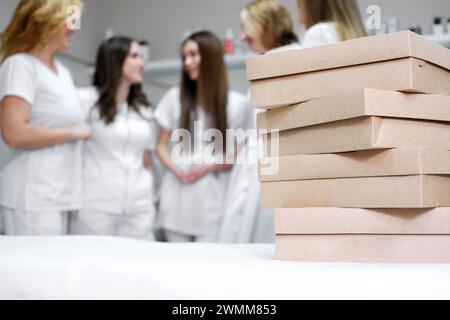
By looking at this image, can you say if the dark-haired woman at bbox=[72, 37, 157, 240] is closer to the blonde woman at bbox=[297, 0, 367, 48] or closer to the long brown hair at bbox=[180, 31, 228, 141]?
the long brown hair at bbox=[180, 31, 228, 141]

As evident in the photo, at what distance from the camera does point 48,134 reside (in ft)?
6.13

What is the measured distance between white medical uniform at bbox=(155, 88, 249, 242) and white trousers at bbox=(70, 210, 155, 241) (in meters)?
0.11

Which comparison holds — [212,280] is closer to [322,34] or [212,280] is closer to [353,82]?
[353,82]

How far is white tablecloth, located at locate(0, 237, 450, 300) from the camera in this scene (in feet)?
1.81

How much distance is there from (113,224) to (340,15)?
1224mm

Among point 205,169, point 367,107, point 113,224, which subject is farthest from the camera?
point 205,169

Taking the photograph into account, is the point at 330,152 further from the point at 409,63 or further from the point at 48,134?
the point at 48,134

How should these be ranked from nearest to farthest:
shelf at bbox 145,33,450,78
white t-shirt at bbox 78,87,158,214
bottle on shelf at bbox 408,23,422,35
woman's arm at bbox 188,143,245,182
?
white t-shirt at bbox 78,87,158,214 → woman's arm at bbox 188,143,245,182 → bottle on shelf at bbox 408,23,422,35 → shelf at bbox 145,33,450,78

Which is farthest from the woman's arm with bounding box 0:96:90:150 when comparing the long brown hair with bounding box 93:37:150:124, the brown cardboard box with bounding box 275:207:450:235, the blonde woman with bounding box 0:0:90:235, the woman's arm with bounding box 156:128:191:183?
the brown cardboard box with bounding box 275:207:450:235

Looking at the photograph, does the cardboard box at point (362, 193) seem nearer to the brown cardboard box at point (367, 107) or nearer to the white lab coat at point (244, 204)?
the brown cardboard box at point (367, 107)

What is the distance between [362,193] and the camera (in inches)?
29.8

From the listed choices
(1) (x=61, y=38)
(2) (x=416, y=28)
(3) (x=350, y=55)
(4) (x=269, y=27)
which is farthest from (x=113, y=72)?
(3) (x=350, y=55)

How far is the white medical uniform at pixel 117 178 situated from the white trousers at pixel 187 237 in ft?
0.39
